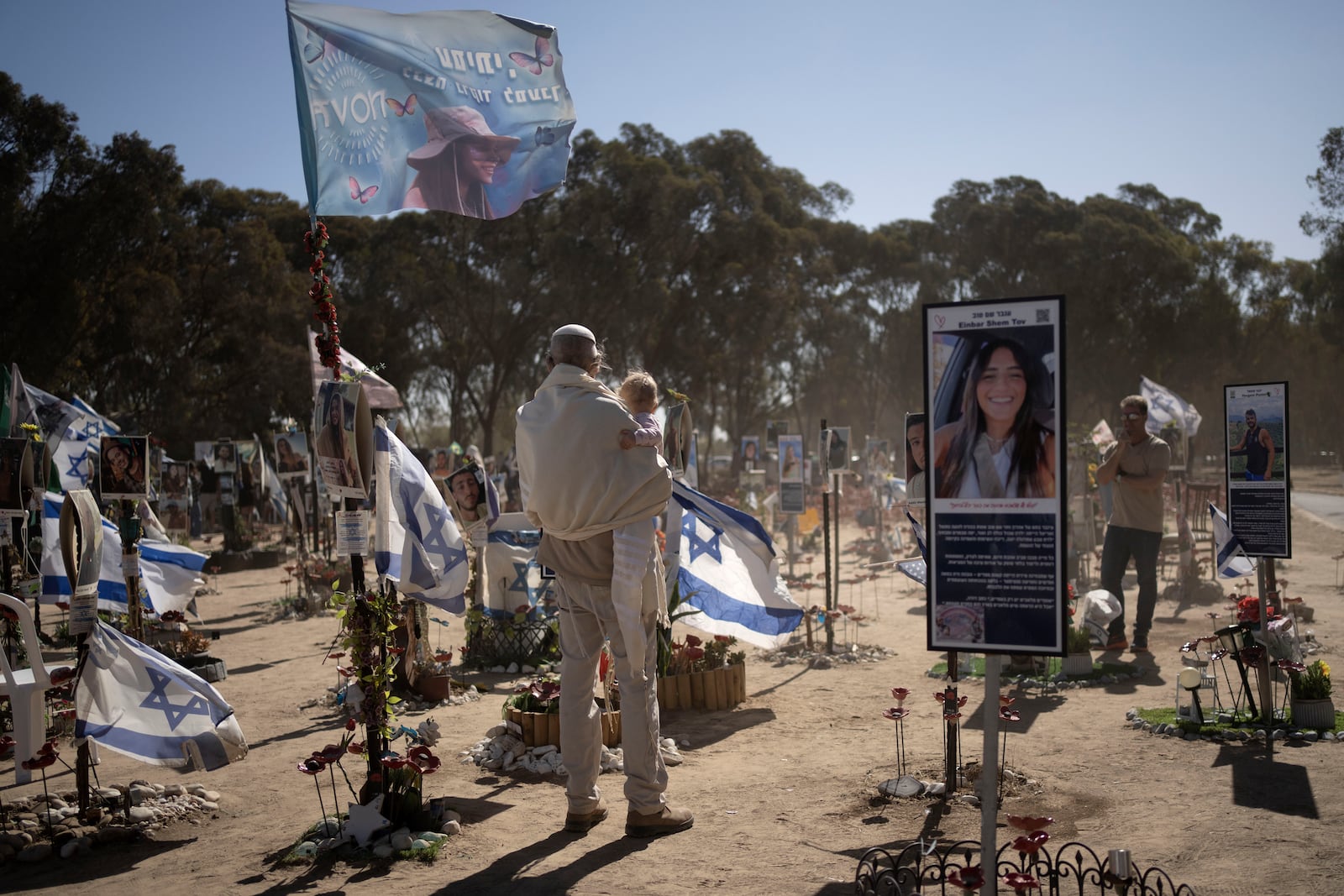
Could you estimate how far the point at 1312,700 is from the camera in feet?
19.4

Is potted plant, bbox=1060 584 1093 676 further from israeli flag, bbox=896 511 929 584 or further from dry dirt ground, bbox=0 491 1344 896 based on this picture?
israeli flag, bbox=896 511 929 584

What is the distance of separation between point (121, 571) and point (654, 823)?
18.0 ft

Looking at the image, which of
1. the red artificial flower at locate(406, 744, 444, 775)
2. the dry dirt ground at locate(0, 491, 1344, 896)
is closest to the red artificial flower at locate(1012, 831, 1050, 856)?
the dry dirt ground at locate(0, 491, 1344, 896)

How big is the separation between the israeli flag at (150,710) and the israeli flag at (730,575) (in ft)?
10.6

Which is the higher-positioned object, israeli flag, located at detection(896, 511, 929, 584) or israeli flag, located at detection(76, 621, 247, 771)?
israeli flag, located at detection(896, 511, 929, 584)

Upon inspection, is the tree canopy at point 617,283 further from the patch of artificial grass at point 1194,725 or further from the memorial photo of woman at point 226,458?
the patch of artificial grass at point 1194,725

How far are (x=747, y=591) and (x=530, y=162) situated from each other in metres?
3.43

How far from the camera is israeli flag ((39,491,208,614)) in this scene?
7.86 meters

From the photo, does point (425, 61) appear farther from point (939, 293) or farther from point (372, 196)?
point (939, 293)

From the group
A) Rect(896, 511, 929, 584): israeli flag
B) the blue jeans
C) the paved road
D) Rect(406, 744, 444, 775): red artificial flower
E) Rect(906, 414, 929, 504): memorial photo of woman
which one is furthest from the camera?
the paved road

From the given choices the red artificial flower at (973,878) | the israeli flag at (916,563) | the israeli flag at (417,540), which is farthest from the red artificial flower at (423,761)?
the israeli flag at (916,563)

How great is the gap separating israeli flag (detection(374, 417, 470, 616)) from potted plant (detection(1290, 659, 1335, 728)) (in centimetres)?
484

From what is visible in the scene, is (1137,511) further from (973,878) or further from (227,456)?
(227,456)

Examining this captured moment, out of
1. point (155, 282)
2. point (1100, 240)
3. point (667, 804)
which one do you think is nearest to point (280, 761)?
point (667, 804)
